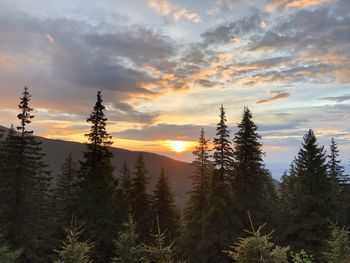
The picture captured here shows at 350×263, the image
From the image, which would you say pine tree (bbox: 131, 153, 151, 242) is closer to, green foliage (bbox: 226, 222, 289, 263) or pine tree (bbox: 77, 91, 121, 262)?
pine tree (bbox: 77, 91, 121, 262)

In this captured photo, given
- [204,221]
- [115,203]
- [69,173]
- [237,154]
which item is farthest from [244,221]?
[69,173]

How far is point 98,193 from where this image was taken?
3381 centimetres

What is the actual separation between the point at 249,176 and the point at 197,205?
8.21 meters

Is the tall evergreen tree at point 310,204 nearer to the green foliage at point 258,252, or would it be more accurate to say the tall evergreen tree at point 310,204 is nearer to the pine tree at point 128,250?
the pine tree at point 128,250

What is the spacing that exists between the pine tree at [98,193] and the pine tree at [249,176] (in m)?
12.5

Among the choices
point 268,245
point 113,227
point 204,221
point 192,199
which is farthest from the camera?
point 192,199

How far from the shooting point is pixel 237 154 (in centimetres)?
3750

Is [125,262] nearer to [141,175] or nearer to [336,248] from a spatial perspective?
[336,248]

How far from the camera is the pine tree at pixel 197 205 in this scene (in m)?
40.2

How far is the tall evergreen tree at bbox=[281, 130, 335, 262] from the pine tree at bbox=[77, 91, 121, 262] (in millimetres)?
17072

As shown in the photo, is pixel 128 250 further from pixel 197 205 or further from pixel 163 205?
pixel 163 205

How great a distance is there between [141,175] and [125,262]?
Result: 29.3 metres

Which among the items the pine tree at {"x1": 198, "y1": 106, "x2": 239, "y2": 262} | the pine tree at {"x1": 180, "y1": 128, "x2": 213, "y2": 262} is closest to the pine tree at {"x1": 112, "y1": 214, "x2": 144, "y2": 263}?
the pine tree at {"x1": 198, "y1": 106, "x2": 239, "y2": 262}

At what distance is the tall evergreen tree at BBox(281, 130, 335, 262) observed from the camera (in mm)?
34344
